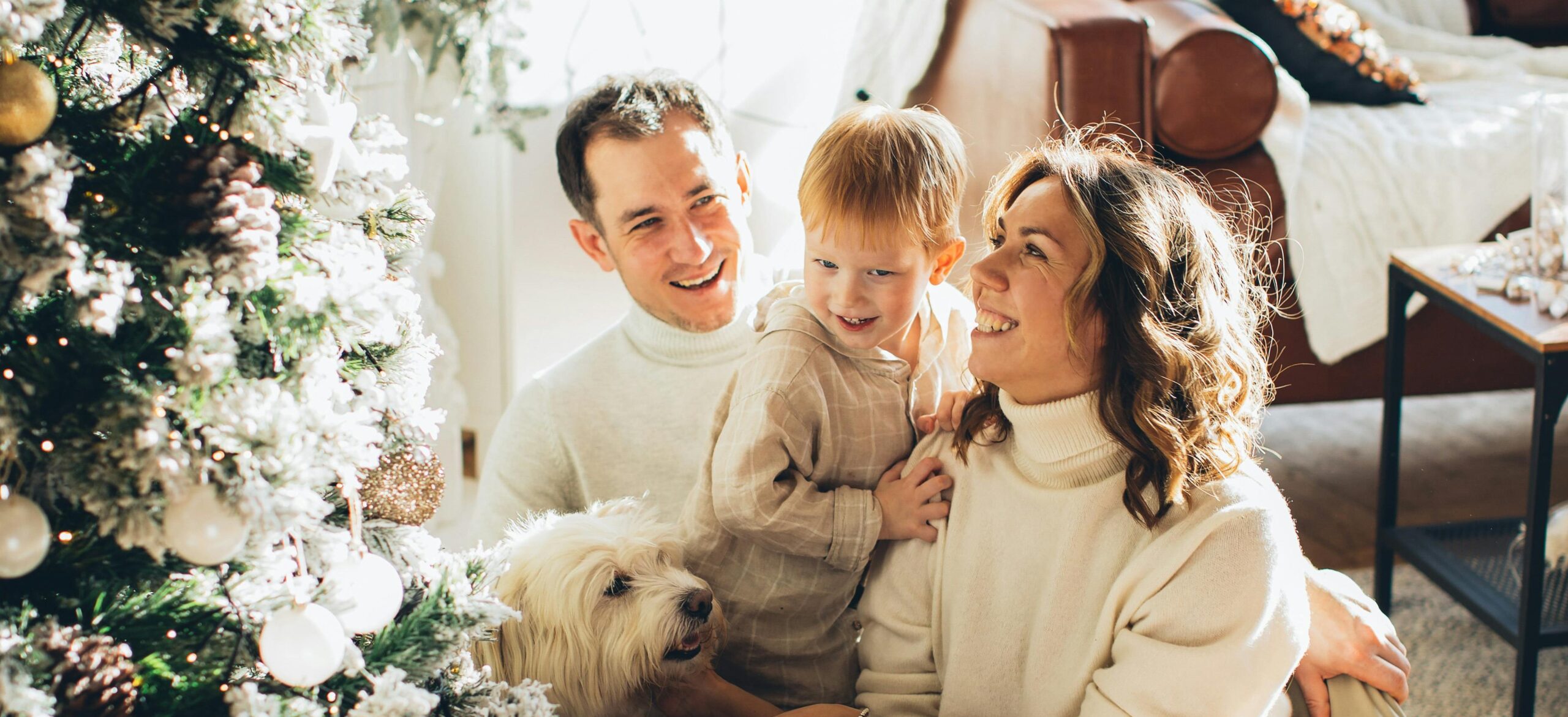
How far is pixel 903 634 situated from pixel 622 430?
630 millimetres

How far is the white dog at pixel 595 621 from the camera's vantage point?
1.20 meters

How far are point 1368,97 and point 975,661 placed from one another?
6.97 feet

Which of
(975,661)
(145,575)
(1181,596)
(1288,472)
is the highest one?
(145,575)

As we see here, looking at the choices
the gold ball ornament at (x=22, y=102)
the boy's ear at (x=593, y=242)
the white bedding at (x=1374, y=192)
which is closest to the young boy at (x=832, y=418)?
the boy's ear at (x=593, y=242)

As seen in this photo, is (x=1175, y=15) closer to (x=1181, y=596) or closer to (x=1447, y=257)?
(x=1447, y=257)

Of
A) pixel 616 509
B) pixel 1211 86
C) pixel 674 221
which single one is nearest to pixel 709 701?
pixel 616 509

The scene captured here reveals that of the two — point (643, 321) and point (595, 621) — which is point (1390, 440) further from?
point (595, 621)

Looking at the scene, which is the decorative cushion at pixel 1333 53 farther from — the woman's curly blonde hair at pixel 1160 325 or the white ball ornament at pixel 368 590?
the white ball ornament at pixel 368 590

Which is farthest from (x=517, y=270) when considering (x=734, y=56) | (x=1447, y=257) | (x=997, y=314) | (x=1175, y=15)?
(x=1447, y=257)

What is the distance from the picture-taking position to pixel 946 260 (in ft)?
4.66

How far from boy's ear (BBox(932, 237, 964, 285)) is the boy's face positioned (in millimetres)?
42

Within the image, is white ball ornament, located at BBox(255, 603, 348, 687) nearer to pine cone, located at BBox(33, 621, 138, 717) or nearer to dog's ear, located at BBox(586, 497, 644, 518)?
pine cone, located at BBox(33, 621, 138, 717)

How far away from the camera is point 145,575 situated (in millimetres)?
835

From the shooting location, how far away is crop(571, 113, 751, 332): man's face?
1716 mm
